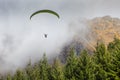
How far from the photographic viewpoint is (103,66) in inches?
2362

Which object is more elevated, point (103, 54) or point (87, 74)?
point (103, 54)

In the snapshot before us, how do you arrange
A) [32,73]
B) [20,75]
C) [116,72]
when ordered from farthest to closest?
1. [32,73]
2. [20,75]
3. [116,72]

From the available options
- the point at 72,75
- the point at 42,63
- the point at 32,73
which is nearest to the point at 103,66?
the point at 72,75

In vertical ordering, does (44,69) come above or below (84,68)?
above

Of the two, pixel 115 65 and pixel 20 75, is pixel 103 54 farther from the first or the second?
pixel 20 75

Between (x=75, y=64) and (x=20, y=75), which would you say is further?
(x=20, y=75)

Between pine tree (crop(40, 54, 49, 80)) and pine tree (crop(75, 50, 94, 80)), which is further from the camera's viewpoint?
pine tree (crop(40, 54, 49, 80))

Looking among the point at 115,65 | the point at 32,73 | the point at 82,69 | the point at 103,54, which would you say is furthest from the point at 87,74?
the point at 32,73

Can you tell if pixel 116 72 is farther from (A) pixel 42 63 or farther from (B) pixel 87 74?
(A) pixel 42 63

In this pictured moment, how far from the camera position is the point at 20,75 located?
112 metres

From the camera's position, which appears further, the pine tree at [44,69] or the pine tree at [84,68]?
the pine tree at [44,69]

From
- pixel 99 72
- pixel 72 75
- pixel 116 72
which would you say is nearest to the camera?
pixel 116 72

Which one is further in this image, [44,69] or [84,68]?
[44,69]

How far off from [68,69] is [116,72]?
26.0 metres
